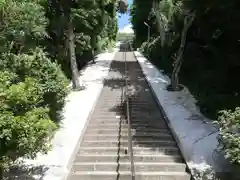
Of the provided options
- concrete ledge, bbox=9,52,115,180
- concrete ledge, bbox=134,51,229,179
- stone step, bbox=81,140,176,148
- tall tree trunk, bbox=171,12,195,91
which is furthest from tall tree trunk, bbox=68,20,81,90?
stone step, bbox=81,140,176,148

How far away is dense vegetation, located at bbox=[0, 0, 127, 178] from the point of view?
245 inches

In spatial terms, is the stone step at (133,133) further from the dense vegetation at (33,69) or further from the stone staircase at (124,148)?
the dense vegetation at (33,69)

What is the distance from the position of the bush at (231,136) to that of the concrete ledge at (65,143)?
3317 millimetres

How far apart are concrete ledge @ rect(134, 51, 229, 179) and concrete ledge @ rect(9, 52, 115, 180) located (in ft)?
8.64

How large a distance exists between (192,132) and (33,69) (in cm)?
448

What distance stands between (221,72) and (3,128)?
7.22 metres

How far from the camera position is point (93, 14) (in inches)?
657

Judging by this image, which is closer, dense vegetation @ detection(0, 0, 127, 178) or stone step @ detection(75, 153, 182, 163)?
dense vegetation @ detection(0, 0, 127, 178)

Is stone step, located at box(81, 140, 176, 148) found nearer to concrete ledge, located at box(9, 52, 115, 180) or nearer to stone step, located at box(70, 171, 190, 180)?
concrete ledge, located at box(9, 52, 115, 180)

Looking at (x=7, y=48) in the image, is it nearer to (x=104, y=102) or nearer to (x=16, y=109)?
(x=16, y=109)

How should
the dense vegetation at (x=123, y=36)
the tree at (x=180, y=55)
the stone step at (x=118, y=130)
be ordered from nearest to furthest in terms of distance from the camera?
the stone step at (x=118, y=130), the tree at (x=180, y=55), the dense vegetation at (x=123, y=36)

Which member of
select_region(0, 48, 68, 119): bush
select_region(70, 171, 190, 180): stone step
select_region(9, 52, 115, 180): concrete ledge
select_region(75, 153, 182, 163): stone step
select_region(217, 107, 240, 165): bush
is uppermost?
select_region(0, 48, 68, 119): bush

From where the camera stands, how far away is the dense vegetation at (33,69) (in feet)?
20.4

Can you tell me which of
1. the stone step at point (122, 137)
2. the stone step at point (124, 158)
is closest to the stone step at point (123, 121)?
the stone step at point (122, 137)
